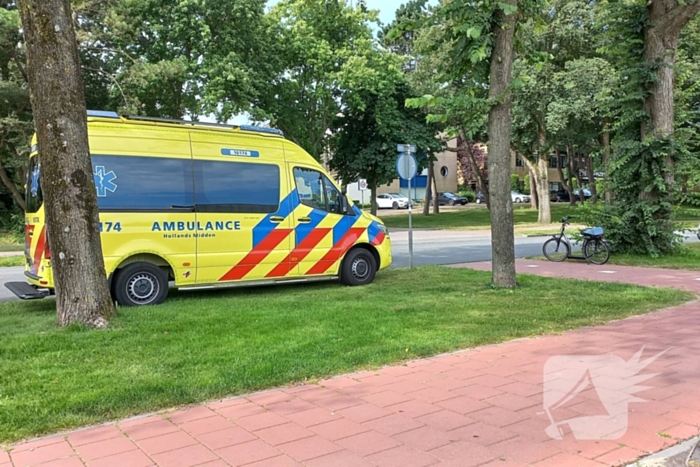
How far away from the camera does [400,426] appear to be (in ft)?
13.3

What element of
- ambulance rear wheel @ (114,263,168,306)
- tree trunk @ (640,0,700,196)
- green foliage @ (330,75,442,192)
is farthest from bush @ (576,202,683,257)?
green foliage @ (330,75,442,192)

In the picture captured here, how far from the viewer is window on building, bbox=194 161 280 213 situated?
30.4 feet

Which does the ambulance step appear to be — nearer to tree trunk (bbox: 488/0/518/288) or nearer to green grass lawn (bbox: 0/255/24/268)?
tree trunk (bbox: 488/0/518/288)

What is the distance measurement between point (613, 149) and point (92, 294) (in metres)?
14.1

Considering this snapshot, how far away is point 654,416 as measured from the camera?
4.23 m

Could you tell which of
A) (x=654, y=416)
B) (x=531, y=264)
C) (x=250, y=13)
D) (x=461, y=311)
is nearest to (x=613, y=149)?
(x=531, y=264)

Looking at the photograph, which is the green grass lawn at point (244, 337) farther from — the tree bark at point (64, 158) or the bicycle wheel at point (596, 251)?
the bicycle wheel at point (596, 251)

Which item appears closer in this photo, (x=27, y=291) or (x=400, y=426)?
(x=400, y=426)

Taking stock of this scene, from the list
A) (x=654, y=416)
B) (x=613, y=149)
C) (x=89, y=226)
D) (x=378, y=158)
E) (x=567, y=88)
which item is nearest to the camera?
(x=654, y=416)

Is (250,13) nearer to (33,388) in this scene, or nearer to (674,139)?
(674,139)

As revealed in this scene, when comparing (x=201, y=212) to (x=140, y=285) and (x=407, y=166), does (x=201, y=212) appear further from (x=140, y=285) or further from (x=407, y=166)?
(x=407, y=166)

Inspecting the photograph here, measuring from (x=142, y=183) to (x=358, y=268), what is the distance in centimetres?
427

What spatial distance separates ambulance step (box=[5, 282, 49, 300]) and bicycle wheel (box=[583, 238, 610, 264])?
40.4ft

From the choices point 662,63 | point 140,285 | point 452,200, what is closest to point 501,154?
point 140,285
